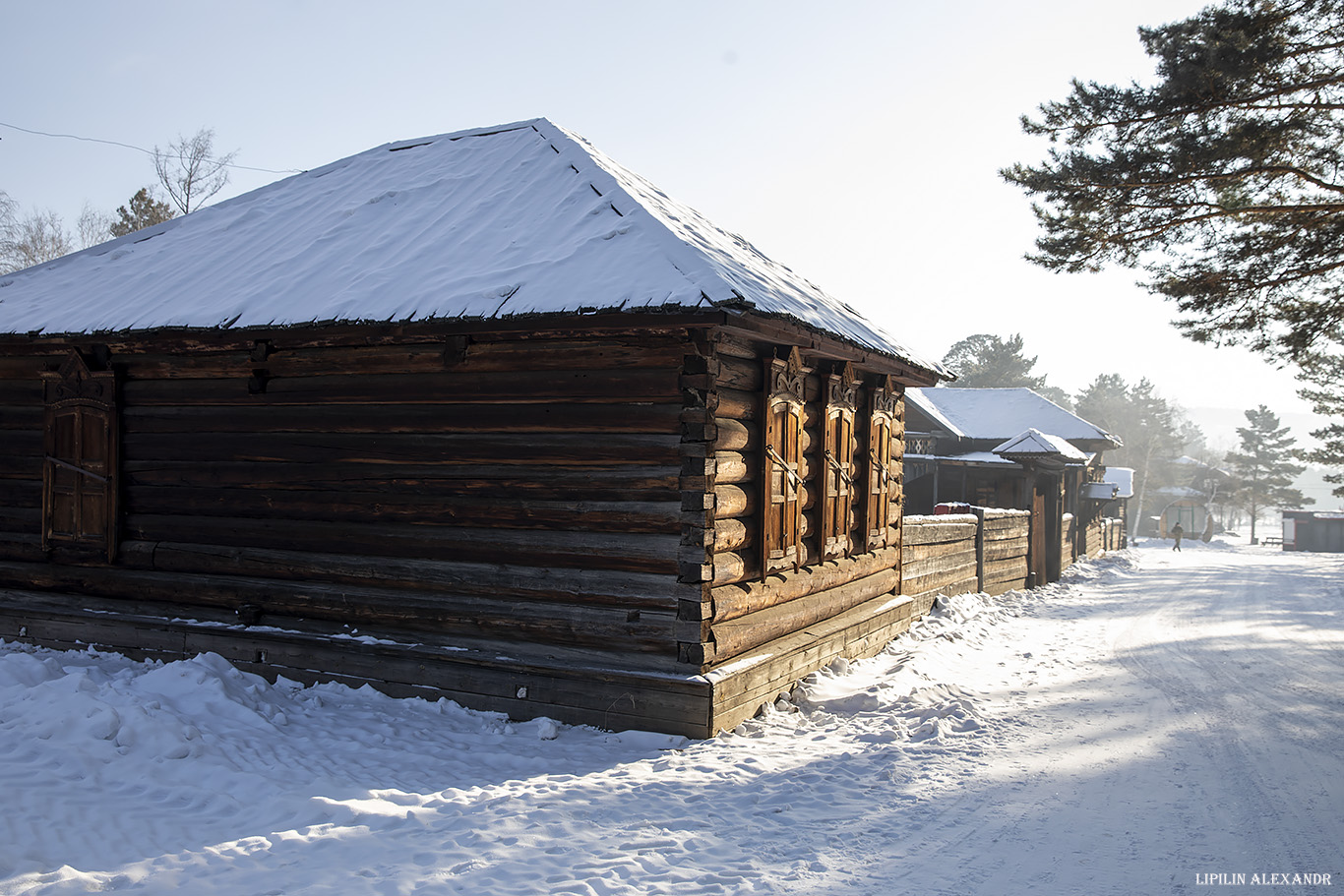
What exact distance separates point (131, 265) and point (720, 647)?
26.1ft

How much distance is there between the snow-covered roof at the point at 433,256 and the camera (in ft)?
21.7

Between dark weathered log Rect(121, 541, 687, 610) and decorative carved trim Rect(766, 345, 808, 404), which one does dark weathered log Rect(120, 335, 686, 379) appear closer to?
decorative carved trim Rect(766, 345, 808, 404)

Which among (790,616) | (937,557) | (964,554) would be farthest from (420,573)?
(964,554)

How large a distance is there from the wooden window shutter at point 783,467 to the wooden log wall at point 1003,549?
25.4 feet

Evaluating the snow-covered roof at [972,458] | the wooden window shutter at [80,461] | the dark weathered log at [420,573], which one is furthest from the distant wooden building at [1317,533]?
the wooden window shutter at [80,461]

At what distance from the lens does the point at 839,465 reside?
8.91 m

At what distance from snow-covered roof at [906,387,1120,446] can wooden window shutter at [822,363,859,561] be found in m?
22.6

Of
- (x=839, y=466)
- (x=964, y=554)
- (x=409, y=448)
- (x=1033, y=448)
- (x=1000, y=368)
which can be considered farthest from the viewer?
(x=1000, y=368)

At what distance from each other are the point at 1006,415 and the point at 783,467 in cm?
2911

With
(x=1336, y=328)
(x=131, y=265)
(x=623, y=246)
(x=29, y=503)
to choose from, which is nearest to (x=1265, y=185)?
(x=1336, y=328)

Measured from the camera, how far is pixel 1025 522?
55.5ft

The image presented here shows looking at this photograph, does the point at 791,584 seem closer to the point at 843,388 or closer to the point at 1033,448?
the point at 843,388

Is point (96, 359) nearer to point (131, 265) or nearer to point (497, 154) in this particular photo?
point (131, 265)

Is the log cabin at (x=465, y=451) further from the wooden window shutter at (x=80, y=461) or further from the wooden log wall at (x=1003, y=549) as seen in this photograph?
the wooden log wall at (x=1003, y=549)
